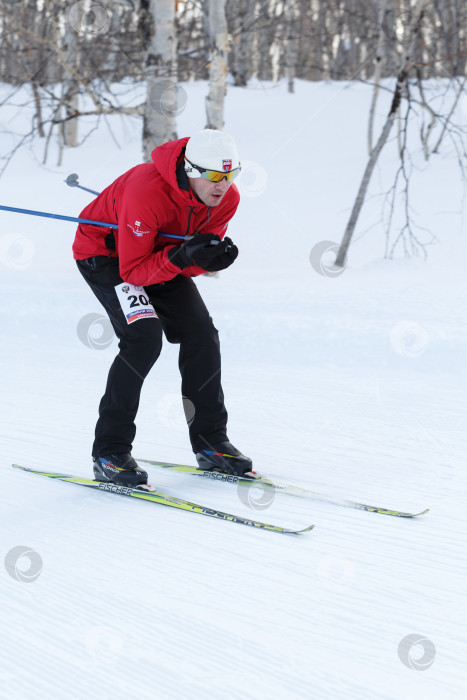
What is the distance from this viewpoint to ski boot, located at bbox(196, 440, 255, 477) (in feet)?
10.2

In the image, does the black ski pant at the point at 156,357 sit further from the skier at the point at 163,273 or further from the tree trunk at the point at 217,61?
the tree trunk at the point at 217,61

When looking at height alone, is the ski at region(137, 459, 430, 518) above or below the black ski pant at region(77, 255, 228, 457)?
below

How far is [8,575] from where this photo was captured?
2.21 meters

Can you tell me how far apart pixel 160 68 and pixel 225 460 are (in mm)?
5275

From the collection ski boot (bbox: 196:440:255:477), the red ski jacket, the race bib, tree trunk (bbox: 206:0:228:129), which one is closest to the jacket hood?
the red ski jacket

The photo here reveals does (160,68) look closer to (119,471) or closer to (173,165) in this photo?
(173,165)

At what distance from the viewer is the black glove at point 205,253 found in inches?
107

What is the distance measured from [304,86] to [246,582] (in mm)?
19129

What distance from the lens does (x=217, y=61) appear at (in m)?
7.97

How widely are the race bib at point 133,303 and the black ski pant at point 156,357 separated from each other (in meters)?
0.02

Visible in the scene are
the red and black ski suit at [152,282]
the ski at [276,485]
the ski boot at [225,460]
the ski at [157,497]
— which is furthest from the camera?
the ski boot at [225,460]

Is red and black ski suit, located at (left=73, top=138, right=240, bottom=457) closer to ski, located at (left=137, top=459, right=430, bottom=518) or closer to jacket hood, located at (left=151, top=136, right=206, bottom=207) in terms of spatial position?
jacket hood, located at (left=151, top=136, right=206, bottom=207)

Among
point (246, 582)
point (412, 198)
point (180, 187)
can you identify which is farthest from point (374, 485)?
point (412, 198)

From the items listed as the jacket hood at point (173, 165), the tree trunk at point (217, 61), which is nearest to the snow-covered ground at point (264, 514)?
the jacket hood at point (173, 165)
